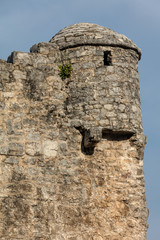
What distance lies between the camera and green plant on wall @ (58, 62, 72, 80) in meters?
8.80

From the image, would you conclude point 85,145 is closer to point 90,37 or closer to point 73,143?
point 73,143

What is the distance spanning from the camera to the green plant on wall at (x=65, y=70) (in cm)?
880

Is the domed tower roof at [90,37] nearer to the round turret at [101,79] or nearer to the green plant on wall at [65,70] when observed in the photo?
the round turret at [101,79]

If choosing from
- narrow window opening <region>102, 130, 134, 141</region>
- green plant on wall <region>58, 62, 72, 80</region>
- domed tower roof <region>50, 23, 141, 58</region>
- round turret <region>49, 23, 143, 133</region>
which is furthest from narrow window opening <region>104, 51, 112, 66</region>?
narrow window opening <region>102, 130, 134, 141</region>

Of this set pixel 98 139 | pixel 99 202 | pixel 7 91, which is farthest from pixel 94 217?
pixel 7 91

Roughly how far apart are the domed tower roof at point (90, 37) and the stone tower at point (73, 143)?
22 millimetres

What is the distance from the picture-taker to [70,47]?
29.2 ft

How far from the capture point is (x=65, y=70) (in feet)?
28.9

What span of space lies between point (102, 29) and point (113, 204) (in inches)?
141

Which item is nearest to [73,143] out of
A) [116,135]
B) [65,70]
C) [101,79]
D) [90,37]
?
[116,135]

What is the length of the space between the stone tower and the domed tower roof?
0.07 ft

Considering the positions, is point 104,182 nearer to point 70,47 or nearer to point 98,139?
point 98,139

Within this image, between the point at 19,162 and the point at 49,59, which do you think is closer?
the point at 19,162

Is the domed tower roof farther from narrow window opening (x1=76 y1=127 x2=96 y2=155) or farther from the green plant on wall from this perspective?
narrow window opening (x1=76 y1=127 x2=96 y2=155)
